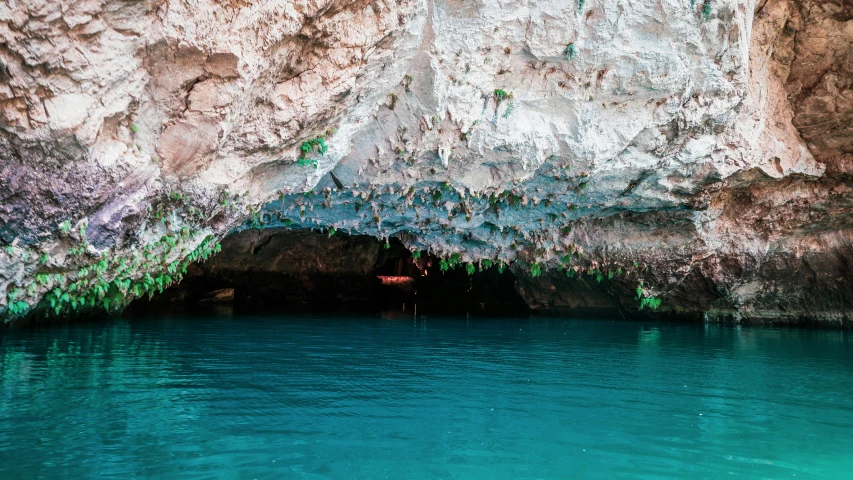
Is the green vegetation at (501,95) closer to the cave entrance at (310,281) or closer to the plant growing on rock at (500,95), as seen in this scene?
the plant growing on rock at (500,95)

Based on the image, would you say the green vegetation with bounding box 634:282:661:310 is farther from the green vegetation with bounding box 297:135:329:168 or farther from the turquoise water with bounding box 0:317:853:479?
the green vegetation with bounding box 297:135:329:168

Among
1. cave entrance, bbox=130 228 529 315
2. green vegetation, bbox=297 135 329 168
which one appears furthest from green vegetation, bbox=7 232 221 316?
cave entrance, bbox=130 228 529 315

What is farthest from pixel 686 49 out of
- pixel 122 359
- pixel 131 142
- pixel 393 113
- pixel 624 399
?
pixel 122 359

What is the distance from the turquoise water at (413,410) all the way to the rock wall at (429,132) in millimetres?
2332

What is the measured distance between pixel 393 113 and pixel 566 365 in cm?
494

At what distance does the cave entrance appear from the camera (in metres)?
23.7

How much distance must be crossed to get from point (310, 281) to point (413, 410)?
21420mm

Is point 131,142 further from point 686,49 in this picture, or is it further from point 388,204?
point 686,49

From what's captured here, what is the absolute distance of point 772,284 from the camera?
1744 cm

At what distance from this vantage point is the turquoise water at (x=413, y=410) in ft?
15.2

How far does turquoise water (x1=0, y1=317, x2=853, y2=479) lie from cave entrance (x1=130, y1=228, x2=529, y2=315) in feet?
37.7

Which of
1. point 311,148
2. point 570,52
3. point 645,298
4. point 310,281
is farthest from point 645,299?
point 310,281

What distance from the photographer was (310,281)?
89.2 ft

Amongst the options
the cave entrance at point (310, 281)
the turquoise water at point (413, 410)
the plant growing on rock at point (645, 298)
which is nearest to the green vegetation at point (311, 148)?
the turquoise water at point (413, 410)
